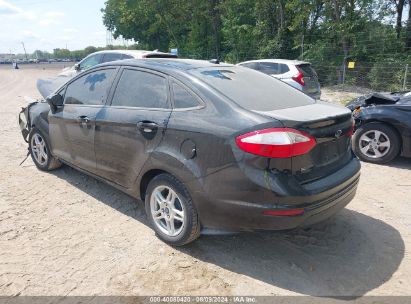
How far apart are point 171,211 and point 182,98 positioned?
1.03m

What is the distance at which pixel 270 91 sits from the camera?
11.8ft

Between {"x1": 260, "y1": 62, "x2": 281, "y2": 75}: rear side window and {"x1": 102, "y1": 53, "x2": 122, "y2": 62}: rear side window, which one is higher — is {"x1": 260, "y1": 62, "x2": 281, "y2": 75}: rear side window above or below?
below

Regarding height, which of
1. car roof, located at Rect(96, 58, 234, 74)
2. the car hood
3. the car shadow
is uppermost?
car roof, located at Rect(96, 58, 234, 74)

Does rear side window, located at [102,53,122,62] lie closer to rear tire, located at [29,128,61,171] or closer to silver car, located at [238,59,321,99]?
silver car, located at [238,59,321,99]

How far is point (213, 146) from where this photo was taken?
2930mm

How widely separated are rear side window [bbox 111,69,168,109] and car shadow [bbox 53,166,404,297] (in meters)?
1.28

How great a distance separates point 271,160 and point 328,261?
1.17m

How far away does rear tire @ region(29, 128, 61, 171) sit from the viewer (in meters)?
5.18

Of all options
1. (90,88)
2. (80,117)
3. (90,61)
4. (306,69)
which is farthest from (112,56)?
(80,117)

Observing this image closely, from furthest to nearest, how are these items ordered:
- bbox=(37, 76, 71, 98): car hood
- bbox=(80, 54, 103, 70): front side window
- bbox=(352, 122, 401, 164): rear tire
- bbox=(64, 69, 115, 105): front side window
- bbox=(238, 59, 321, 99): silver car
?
bbox=(80, 54, 103, 70): front side window < bbox=(238, 59, 321, 99): silver car < bbox=(37, 76, 71, 98): car hood < bbox=(352, 122, 401, 164): rear tire < bbox=(64, 69, 115, 105): front side window

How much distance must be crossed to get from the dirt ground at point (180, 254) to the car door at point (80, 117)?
0.56 m

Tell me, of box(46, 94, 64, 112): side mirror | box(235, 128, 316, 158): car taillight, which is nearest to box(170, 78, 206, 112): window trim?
box(235, 128, 316, 158): car taillight

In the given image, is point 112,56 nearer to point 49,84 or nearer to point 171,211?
point 49,84

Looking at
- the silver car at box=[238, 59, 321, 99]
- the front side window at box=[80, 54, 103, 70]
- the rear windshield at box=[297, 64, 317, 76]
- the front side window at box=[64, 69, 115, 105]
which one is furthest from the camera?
the rear windshield at box=[297, 64, 317, 76]
